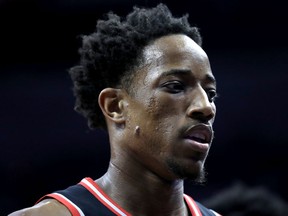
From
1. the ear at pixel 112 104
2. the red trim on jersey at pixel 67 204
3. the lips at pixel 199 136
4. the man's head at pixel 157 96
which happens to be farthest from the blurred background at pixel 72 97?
the red trim on jersey at pixel 67 204

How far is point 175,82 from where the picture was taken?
278cm

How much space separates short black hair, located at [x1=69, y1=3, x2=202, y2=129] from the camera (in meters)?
2.96

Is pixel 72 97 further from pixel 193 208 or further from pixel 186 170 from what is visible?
pixel 186 170

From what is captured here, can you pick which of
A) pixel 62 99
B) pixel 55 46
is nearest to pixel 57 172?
pixel 62 99

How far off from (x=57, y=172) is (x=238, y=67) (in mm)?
1672

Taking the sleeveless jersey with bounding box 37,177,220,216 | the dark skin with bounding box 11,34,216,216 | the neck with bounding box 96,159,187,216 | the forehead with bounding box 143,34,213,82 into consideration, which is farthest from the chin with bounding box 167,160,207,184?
the forehead with bounding box 143,34,213,82

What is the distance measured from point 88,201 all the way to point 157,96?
52 cm

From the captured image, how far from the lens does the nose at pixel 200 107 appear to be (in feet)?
8.91

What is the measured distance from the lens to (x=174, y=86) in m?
2.77

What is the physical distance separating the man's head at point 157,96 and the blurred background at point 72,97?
1.76m

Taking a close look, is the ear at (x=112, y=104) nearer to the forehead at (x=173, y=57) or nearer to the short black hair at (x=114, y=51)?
the short black hair at (x=114, y=51)

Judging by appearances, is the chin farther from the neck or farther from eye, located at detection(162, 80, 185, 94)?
eye, located at detection(162, 80, 185, 94)

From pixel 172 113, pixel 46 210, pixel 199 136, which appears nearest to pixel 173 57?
pixel 172 113

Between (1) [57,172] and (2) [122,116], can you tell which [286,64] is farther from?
(2) [122,116]
